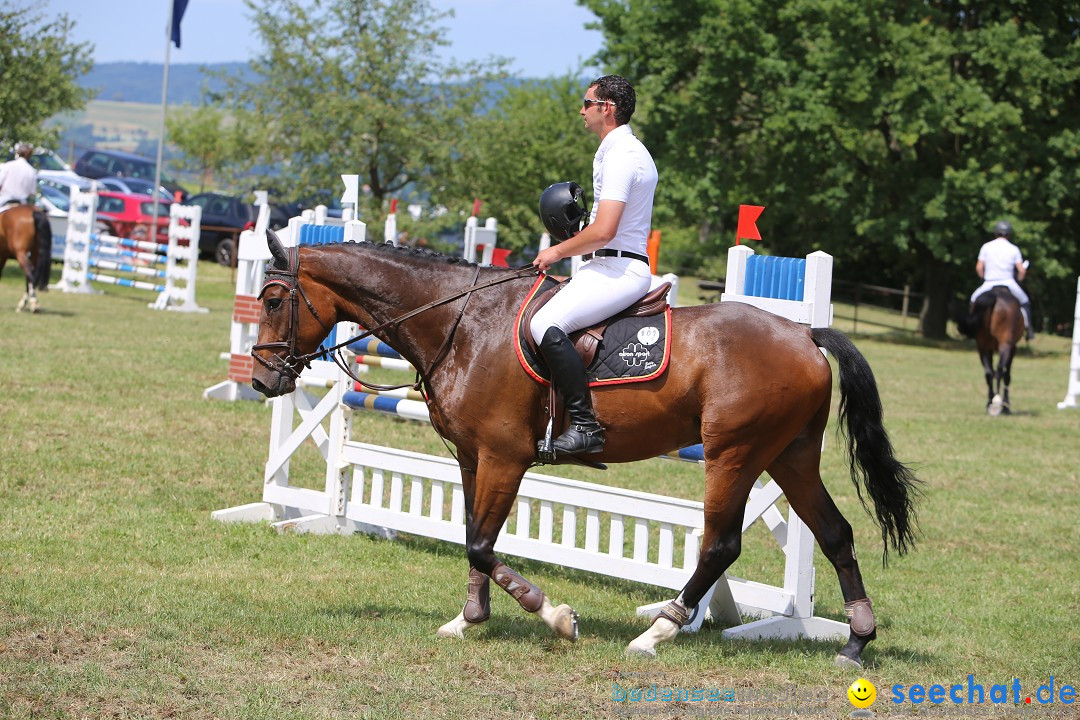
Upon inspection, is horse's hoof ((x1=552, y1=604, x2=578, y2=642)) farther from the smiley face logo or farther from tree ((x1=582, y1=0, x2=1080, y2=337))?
tree ((x1=582, y1=0, x2=1080, y2=337))

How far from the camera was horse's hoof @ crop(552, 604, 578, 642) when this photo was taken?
548cm

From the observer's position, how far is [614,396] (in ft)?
18.0

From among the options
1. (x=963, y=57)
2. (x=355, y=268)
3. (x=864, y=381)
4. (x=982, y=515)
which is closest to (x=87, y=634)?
(x=355, y=268)

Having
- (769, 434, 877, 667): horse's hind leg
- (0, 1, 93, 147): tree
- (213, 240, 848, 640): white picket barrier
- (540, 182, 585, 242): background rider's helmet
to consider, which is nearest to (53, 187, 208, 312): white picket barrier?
(0, 1, 93, 147): tree

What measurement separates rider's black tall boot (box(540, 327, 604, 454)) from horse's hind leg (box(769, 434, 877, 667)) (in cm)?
104

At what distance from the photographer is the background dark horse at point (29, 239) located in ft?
58.2

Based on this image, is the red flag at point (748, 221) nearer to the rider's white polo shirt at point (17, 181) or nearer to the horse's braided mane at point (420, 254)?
the horse's braided mane at point (420, 254)

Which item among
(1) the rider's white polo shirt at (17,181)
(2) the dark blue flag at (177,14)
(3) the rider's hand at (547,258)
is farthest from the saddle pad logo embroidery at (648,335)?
(2) the dark blue flag at (177,14)

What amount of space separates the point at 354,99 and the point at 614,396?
20646 mm

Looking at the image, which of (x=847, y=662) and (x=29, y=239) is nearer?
(x=847, y=662)

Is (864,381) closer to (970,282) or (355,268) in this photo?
(355,268)

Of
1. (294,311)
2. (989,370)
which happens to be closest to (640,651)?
(294,311)

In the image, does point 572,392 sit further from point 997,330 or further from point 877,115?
point 877,115

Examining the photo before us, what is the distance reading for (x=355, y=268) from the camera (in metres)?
5.86
